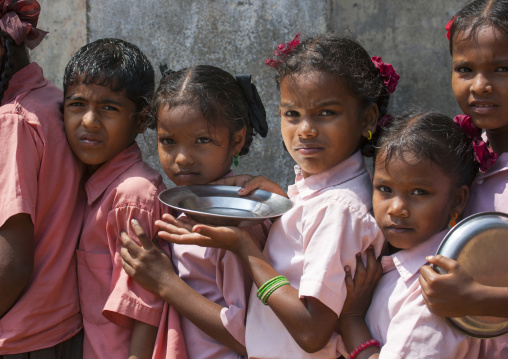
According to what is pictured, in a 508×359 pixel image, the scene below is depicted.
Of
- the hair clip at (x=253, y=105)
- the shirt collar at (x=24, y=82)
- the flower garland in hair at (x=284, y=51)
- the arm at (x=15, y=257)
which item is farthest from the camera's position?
the hair clip at (x=253, y=105)

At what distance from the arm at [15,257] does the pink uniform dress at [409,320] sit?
4.37 feet

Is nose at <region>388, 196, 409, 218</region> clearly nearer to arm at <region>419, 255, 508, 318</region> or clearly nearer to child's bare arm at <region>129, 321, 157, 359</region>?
arm at <region>419, 255, 508, 318</region>

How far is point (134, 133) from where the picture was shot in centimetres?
280

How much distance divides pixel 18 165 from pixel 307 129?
1.14 metres

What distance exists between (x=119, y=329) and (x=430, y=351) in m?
1.25

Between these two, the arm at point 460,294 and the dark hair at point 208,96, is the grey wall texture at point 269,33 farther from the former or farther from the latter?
the arm at point 460,294

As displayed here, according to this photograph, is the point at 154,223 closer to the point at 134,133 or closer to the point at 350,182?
the point at 134,133

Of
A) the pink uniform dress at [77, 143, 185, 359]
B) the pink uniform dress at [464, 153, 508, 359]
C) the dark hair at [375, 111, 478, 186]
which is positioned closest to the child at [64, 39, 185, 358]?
the pink uniform dress at [77, 143, 185, 359]

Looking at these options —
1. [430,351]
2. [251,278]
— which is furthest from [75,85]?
[430,351]

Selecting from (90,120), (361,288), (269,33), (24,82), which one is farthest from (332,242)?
(269,33)

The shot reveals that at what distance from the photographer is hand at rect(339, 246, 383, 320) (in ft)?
7.30

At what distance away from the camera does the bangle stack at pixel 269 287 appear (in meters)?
2.21

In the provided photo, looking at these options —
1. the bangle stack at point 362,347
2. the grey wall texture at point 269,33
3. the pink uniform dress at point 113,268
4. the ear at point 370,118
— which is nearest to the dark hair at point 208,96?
the pink uniform dress at point 113,268

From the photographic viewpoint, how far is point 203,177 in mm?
2615
